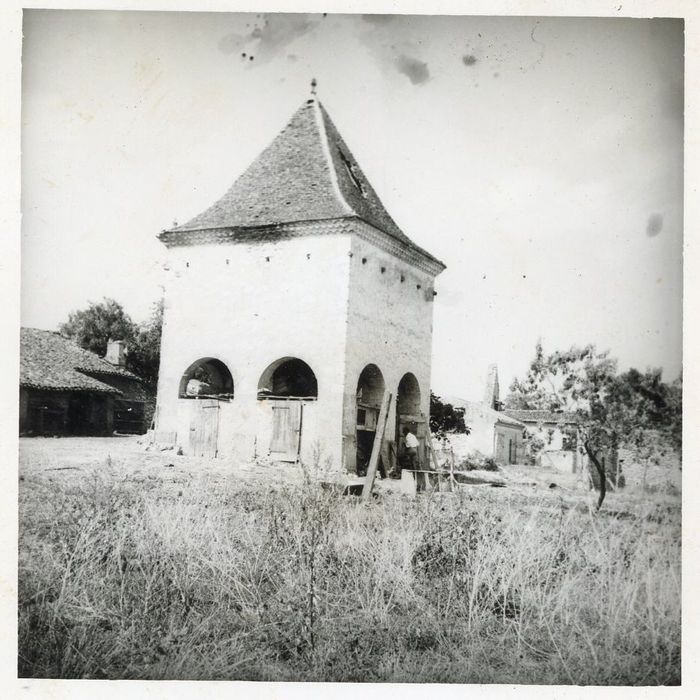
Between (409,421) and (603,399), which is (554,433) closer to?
(603,399)

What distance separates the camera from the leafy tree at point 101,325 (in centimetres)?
620

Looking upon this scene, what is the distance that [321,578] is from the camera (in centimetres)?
573

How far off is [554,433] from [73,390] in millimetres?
4486

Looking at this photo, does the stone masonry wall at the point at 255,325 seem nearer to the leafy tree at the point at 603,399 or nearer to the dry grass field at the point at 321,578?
the dry grass field at the point at 321,578

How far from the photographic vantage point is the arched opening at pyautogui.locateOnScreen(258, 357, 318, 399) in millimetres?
6504

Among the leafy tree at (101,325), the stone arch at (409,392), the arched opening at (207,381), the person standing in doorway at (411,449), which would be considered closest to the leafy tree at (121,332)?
the leafy tree at (101,325)

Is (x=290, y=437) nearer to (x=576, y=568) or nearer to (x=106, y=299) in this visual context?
(x=106, y=299)

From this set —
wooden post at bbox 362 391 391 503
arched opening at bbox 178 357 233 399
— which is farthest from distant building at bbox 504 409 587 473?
arched opening at bbox 178 357 233 399

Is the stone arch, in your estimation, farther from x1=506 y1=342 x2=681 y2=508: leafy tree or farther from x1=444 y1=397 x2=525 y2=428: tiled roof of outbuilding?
x1=506 y1=342 x2=681 y2=508: leafy tree

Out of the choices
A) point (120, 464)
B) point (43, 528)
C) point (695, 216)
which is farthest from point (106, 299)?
point (695, 216)

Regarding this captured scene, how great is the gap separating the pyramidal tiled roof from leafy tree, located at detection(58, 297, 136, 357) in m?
0.84

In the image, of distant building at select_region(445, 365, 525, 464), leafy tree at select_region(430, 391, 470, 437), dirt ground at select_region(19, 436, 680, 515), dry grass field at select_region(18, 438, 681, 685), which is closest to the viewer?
dry grass field at select_region(18, 438, 681, 685)

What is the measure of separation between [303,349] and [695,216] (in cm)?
372

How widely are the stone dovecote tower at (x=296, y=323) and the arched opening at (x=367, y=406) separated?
11 millimetres
